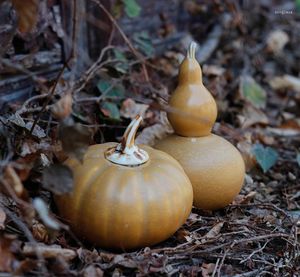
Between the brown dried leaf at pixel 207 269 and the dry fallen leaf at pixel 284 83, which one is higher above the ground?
the brown dried leaf at pixel 207 269

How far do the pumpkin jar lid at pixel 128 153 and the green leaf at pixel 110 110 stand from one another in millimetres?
661

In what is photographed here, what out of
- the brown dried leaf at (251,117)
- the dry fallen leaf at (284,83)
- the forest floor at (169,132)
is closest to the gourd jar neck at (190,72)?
the forest floor at (169,132)

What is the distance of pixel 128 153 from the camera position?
4.48ft

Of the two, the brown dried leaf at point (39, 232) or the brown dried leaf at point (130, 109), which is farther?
the brown dried leaf at point (130, 109)

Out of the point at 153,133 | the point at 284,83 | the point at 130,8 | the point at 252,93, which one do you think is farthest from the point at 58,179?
the point at 284,83

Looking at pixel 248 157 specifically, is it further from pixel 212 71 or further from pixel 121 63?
pixel 212 71

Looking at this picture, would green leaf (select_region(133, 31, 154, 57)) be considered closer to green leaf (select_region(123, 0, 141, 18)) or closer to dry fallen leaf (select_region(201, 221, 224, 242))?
green leaf (select_region(123, 0, 141, 18))

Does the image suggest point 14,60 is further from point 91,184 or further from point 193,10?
point 193,10

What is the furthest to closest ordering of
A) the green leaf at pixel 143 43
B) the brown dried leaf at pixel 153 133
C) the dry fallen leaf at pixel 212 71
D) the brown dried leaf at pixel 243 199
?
the dry fallen leaf at pixel 212 71, the green leaf at pixel 143 43, the brown dried leaf at pixel 153 133, the brown dried leaf at pixel 243 199

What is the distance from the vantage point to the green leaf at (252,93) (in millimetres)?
Answer: 2955

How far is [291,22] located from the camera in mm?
3986

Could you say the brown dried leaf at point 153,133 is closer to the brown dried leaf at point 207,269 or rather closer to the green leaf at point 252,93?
the brown dried leaf at point 207,269

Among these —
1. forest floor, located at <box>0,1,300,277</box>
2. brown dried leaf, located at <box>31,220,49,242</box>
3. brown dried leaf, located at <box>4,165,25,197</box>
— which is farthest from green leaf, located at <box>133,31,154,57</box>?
brown dried leaf, located at <box>4,165,25,197</box>

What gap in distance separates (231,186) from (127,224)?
467mm
